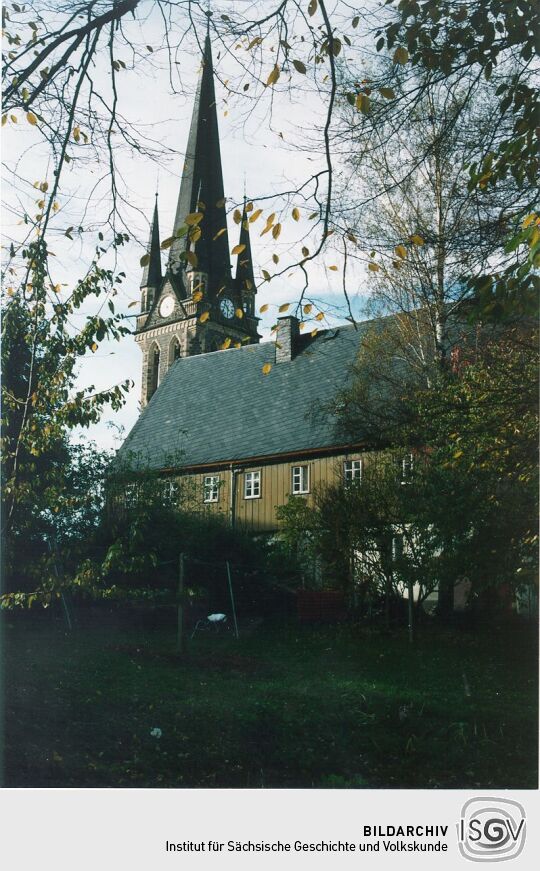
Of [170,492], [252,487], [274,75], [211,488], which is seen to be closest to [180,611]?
[170,492]

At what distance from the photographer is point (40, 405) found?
5.47m

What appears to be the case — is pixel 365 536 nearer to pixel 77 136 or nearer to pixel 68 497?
pixel 68 497

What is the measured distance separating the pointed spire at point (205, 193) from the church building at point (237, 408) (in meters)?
0.01

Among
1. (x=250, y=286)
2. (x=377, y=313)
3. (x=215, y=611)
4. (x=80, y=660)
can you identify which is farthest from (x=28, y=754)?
(x=377, y=313)

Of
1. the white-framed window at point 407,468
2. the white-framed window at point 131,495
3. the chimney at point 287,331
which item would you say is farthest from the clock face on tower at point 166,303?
the white-framed window at point 407,468

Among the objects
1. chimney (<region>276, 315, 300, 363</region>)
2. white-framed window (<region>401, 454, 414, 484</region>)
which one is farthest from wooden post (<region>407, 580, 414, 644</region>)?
chimney (<region>276, 315, 300, 363</region>)

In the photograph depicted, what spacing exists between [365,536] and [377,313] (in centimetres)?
298

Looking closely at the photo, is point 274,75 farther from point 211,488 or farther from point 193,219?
point 211,488

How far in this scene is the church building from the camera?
5.35m

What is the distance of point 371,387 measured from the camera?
9.91 m

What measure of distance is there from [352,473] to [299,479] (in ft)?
3.25

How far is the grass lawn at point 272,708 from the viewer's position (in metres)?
4.71

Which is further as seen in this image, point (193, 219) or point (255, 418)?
point (255, 418)
